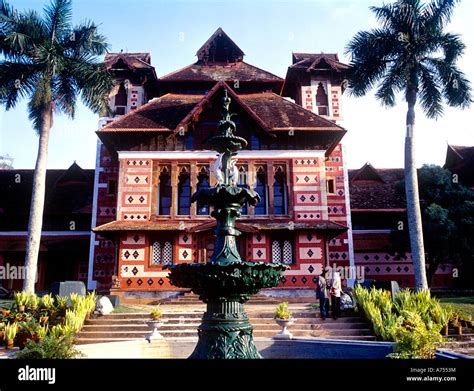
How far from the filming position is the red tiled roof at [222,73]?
2880 cm

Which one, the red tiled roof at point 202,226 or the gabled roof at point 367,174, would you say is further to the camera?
the gabled roof at point 367,174

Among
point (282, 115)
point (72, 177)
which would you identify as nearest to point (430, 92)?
point (282, 115)

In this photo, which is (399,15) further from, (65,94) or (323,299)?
(65,94)

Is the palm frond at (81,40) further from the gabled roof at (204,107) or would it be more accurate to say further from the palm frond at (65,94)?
the gabled roof at (204,107)

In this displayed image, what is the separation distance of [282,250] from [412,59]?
38.6ft

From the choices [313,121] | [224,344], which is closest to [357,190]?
[313,121]

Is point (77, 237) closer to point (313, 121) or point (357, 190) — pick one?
point (313, 121)

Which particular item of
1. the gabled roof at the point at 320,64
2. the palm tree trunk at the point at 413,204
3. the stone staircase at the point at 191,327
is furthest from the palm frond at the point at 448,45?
the stone staircase at the point at 191,327

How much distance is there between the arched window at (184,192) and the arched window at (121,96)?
899 centimetres

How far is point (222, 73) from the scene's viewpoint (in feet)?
97.9

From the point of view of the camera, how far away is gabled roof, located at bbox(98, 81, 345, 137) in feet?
77.1

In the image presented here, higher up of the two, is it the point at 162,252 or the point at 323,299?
the point at 162,252

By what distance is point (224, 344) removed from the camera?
7312 mm
